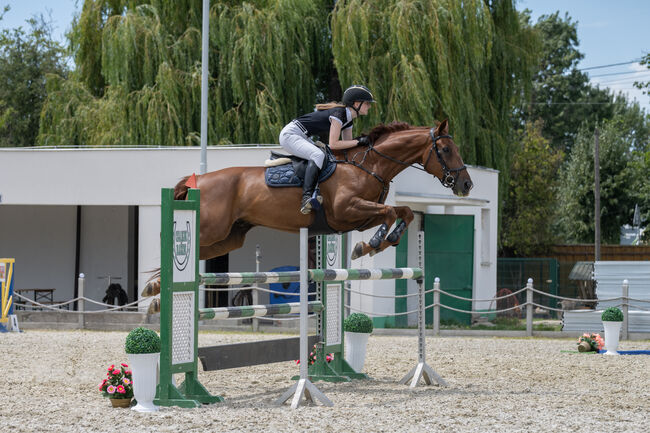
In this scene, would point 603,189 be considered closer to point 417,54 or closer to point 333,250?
point 417,54

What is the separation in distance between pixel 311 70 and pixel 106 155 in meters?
6.24

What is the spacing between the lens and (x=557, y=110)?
50219 millimetres

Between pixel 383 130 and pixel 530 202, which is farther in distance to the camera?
pixel 530 202

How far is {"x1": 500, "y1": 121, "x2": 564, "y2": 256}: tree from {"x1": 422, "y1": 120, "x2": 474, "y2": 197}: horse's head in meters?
26.6

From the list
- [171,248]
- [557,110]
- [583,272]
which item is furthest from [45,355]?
[557,110]

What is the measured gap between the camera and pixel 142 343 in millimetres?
7105

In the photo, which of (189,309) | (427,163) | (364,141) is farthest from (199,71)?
(189,309)

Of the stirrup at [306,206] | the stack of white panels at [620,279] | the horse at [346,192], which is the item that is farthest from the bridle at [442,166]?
the stack of white panels at [620,279]

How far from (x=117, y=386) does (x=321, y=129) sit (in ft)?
9.64

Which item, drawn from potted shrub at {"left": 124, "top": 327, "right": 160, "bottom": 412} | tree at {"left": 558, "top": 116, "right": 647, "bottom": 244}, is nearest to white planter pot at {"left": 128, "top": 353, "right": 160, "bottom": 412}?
potted shrub at {"left": 124, "top": 327, "right": 160, "bottom": 412}

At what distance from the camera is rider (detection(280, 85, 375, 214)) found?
7789 millimetres

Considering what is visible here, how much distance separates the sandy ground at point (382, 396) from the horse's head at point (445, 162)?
6.25ft

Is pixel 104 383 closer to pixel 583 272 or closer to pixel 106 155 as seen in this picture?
pixel 106 155

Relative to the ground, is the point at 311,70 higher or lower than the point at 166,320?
higher
